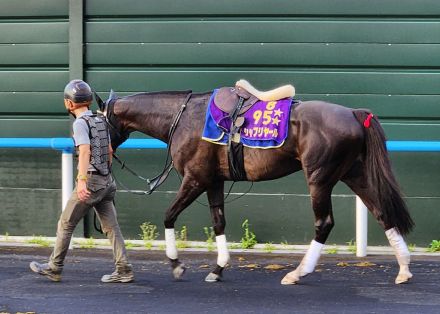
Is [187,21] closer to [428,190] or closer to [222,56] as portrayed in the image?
[222,56]

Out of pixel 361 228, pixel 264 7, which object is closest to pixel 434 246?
pixel 361 228

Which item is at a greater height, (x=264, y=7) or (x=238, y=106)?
(x=264, y=7)

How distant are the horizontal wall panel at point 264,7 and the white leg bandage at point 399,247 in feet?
10.1

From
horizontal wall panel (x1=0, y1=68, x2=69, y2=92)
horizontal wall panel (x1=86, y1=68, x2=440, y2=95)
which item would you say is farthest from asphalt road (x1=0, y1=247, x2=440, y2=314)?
horizontal wall panel (x1=0, y1=68, x2=69, y2=92)

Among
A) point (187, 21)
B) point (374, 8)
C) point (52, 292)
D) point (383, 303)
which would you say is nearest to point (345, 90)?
point (374, 8)

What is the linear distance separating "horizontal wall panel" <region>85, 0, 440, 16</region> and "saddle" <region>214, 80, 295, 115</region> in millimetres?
2316

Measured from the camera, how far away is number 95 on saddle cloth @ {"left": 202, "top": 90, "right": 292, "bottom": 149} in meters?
7.82

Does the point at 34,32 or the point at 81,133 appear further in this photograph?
the point at 34,32

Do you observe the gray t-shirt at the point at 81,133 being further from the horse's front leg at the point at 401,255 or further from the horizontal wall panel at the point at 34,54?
the horizontal wall panel at the point at 34,54

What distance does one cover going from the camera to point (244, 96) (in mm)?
8094

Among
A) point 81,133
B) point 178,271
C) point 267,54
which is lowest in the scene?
point 178,271

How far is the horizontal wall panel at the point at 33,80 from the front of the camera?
10.7 m

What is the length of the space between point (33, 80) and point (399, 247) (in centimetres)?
507

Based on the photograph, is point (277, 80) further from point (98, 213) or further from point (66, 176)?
point (98, 213)
